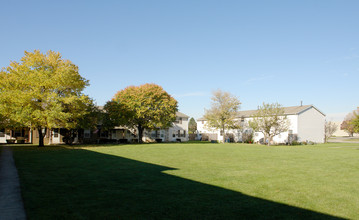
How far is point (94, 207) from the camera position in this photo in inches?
Result: 250

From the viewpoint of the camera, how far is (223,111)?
167ft

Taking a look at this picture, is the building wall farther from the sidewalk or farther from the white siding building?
the sidewalk

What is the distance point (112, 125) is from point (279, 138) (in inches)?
1244

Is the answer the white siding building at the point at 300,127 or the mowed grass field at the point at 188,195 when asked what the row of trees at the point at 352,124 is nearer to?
the white siding building at the point at 300,127

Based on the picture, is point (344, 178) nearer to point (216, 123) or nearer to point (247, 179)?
point (247, 179)

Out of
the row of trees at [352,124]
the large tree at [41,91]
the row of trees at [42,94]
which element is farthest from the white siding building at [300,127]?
the large tree at [41,91]

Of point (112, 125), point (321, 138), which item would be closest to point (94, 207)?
point (112, 125)

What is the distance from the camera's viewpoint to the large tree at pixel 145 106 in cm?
4162

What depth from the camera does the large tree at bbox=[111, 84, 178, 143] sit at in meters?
41.6

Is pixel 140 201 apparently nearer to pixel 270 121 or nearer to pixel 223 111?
pixel 270 121

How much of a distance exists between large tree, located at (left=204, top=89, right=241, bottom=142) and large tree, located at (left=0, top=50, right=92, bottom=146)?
27.8 m

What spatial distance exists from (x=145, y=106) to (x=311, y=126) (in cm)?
3381

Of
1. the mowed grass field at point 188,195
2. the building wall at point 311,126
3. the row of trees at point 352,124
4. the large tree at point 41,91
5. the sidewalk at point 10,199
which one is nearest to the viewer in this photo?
the sidewalk at point 10,199

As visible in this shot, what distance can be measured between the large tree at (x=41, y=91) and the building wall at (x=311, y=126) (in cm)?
3928
